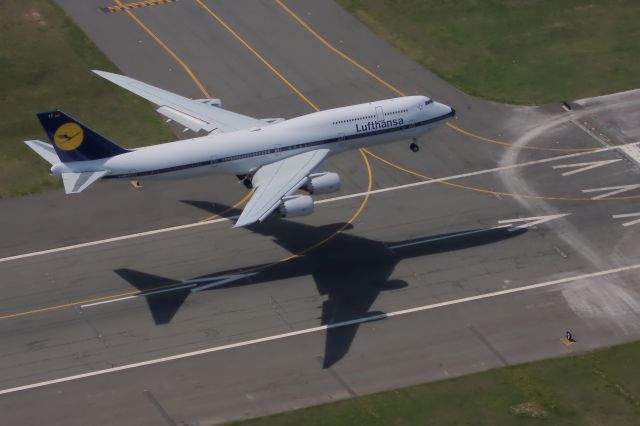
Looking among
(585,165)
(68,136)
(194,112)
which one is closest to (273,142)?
(194,112)

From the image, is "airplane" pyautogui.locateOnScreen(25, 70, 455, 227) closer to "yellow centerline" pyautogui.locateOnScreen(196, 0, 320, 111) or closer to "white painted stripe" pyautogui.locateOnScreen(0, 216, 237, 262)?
"white painted stripe" pyautogui.locateOnScreen(0, 216, 237, 262)

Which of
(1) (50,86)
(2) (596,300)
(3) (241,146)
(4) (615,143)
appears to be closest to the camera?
(2) (596,300)

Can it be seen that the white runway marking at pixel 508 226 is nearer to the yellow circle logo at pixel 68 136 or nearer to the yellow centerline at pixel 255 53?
the yellow centerline at pixel 255 53

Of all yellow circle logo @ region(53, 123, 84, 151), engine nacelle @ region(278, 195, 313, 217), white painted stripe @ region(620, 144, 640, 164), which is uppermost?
white painted stripe @ region(620, 144, 640, 164)

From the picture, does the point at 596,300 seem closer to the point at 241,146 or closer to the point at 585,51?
the point at 241,146

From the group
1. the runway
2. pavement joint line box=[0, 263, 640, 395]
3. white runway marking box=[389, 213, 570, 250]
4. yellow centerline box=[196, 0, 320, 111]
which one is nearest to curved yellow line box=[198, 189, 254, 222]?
the runway

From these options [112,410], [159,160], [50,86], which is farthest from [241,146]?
[50,86]
